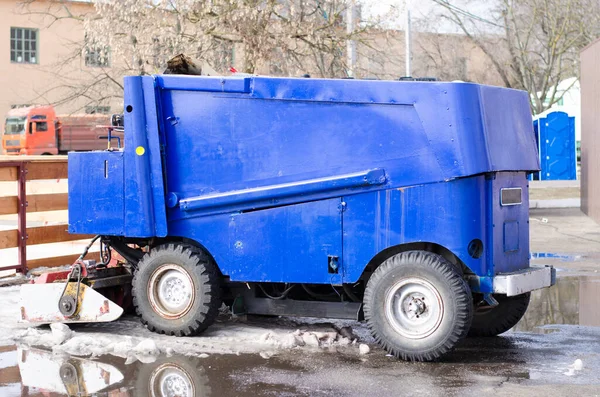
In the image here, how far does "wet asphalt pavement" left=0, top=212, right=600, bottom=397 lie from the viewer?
6.09 m

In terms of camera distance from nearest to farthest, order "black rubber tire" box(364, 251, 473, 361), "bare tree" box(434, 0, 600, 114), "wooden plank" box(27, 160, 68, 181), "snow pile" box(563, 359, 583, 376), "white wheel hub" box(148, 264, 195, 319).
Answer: "snow pile" box(563, 359, 583, 376) < "black rubber tire" box(364, 251, 473, 361) < "white wheel hub" box(148, 264, 195, 319) < "wooden plank" box(27, 160, 68, 181) < "bare tree" box(434, 0, 600, 114)

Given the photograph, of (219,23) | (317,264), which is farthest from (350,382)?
(219,23)

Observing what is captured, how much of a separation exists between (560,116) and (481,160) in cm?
2581

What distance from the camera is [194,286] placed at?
25.3ft

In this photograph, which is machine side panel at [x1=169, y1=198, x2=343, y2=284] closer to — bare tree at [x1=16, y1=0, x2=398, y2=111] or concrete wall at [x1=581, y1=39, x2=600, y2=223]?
bare tree at [x1=16, y1=0, x2=398, y2=111]

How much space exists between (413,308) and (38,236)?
19.8ft

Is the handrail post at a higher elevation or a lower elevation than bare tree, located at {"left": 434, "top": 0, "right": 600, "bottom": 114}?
lower

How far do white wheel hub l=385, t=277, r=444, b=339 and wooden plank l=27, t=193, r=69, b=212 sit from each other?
611 centimetres

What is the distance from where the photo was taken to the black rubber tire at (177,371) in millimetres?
6094

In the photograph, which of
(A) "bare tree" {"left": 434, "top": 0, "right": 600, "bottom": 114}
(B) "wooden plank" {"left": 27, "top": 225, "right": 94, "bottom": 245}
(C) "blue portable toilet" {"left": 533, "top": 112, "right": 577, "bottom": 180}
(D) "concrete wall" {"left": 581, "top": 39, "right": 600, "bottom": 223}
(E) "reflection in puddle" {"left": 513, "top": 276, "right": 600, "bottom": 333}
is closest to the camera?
(E) "reflection in puddle" {"left": 513, "top": 276, "right": 600, "bottom": 333}

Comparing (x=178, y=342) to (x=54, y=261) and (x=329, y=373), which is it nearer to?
(x=329, y=373)

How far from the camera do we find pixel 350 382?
6281 millimetres

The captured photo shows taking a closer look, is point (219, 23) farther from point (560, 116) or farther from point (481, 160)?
point (560, 116)

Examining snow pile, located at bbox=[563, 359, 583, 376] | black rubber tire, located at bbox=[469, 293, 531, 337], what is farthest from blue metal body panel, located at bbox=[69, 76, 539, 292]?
snow pile, located at bbox=[563, 359, 583, 376]
